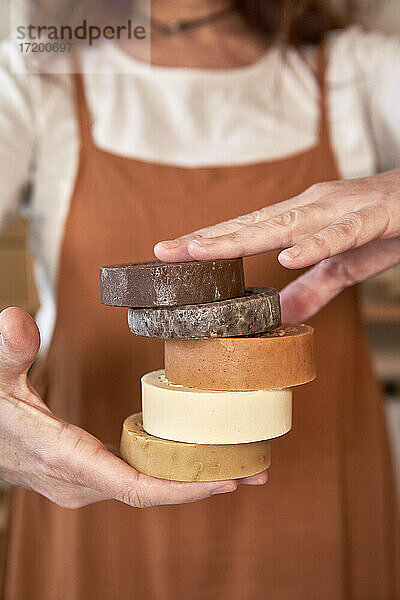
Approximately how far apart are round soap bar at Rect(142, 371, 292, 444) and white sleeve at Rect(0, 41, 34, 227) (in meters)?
0.48

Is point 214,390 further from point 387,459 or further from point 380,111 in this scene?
point 380,111

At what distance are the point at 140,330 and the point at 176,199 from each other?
0.43m

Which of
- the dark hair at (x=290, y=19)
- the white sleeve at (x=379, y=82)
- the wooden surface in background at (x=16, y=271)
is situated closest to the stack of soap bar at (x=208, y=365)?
the white sleeve at (x=379, y=82)

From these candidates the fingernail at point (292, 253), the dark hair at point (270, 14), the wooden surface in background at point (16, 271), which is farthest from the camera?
the wooden surface in background at point (16, 271)

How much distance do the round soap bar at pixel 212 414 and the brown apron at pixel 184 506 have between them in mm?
362

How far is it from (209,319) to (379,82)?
0.70 m

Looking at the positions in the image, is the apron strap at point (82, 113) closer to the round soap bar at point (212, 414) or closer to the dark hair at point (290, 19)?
the dark hair at point (290, 19)

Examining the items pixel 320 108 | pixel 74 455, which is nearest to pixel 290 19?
pixel 320 108

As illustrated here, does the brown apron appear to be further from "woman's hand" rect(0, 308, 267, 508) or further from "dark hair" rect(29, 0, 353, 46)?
"woman's hand" rect(0, 308, 267, 508)

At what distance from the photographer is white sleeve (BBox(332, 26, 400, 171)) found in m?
1.08

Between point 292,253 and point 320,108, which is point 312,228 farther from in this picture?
point 320,108

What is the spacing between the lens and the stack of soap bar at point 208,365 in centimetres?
60

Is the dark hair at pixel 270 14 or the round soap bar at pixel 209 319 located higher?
the dark hair at pixel 270 14

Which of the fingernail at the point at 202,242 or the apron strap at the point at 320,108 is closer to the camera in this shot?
the fingernail at the point at 202,242
